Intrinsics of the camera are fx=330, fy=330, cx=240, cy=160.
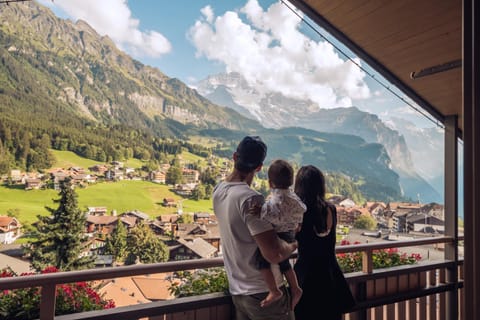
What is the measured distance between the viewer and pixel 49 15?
18.6 meters

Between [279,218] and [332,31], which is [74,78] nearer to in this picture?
[332,31]

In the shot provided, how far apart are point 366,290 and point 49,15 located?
22034mm

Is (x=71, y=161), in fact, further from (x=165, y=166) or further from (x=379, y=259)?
(x=379, y=259)

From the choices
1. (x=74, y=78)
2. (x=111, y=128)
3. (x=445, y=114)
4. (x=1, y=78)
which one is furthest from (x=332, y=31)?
(x=74, y=78)

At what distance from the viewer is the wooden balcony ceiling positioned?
7.90 ft

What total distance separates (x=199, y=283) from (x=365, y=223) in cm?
388

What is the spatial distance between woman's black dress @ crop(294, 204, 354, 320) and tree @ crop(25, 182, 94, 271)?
7.78 metres

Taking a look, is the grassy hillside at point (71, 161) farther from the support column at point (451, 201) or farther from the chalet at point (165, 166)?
the support column at point (451, 201)

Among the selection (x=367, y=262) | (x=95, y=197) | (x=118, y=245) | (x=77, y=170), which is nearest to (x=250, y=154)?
(x=367, y=262)

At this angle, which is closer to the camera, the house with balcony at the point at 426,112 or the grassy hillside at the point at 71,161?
the house with balcony at the point at 426,112

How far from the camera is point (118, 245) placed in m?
7.37

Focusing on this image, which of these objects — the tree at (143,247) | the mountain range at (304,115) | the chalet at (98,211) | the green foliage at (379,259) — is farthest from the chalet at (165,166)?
the green foliage at (379,259)

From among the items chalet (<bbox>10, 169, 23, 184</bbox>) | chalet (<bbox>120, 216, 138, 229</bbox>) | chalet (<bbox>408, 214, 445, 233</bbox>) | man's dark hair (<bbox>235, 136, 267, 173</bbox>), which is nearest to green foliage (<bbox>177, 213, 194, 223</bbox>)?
chalet (<bbox>120, 216, 138, 229</bbox>)

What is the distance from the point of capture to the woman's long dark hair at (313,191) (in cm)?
150
